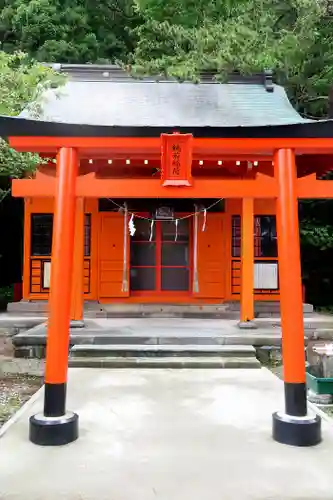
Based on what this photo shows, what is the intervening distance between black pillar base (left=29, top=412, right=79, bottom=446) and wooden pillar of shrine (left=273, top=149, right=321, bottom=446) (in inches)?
81.6

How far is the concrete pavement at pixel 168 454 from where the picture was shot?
11.8ft

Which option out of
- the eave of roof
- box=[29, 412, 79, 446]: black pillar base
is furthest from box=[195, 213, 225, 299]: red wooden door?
box=[29, 412, 79, 446]: black pillar base

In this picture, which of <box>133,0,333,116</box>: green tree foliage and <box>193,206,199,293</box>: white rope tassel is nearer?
<box>133,0,333,116</box>: green tree foliage

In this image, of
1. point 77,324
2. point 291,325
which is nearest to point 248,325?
point 77,324

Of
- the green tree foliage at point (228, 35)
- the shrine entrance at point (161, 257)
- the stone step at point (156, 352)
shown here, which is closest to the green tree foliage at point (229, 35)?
the green tree foliage at point (228, 35)

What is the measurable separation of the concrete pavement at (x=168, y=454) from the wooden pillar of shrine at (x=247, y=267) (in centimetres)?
325

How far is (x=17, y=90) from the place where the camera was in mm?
5852

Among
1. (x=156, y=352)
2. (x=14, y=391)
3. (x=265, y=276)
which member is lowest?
(x=14, y=391)

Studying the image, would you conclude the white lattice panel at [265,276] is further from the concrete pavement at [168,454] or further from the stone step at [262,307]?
the concrete pavement at [168,454]

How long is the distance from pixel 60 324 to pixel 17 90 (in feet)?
10.0

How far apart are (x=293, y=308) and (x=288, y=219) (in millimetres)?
941

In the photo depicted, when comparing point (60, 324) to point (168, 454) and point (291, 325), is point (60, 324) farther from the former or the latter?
point (291, 325)

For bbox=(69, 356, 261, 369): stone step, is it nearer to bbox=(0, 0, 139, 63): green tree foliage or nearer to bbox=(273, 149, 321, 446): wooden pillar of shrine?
bbox=(273, 149, 321, 446): wooden pillar of shrine

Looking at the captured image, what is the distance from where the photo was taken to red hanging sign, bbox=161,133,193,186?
195 inches
